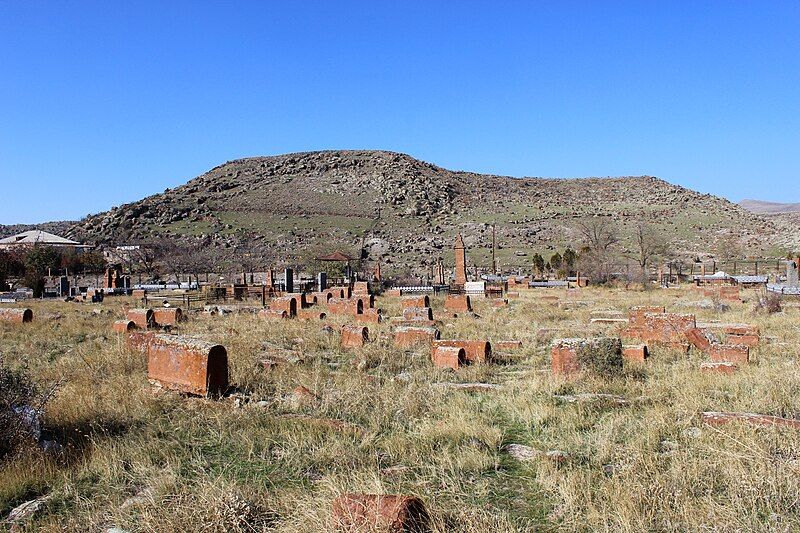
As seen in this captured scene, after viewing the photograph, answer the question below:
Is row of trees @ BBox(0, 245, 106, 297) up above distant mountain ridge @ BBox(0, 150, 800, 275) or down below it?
below

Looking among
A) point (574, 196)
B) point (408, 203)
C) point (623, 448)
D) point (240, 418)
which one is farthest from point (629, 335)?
point (574, 196)

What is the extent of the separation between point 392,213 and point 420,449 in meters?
78.7

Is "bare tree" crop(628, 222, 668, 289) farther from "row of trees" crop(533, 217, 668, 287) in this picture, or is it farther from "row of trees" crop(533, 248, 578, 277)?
"row of trees" crop(533, 248, 578, 277)

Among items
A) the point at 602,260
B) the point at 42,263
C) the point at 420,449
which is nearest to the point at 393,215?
the point at 602,260

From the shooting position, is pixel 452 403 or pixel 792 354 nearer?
pixel 452 403

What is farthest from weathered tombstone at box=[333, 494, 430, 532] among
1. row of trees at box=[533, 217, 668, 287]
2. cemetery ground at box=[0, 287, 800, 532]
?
row of trees at box=[533, 217, 668, 287]

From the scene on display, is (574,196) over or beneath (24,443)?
over

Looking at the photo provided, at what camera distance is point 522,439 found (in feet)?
17.4

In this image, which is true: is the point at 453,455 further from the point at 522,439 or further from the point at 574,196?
the point at 574,196

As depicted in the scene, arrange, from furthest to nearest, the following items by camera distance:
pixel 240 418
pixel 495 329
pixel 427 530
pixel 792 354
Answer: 1. pixel 495 329
2. pixel 792 354
3. pixel 240 418
4. pixel 427 530

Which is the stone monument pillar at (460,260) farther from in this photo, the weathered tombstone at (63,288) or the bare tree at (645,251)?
the weathered tombstone at (63,288)

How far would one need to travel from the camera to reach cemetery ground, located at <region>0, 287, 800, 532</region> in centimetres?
352

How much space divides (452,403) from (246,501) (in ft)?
10.4

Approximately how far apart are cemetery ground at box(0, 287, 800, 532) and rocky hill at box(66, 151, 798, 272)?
138 feet
